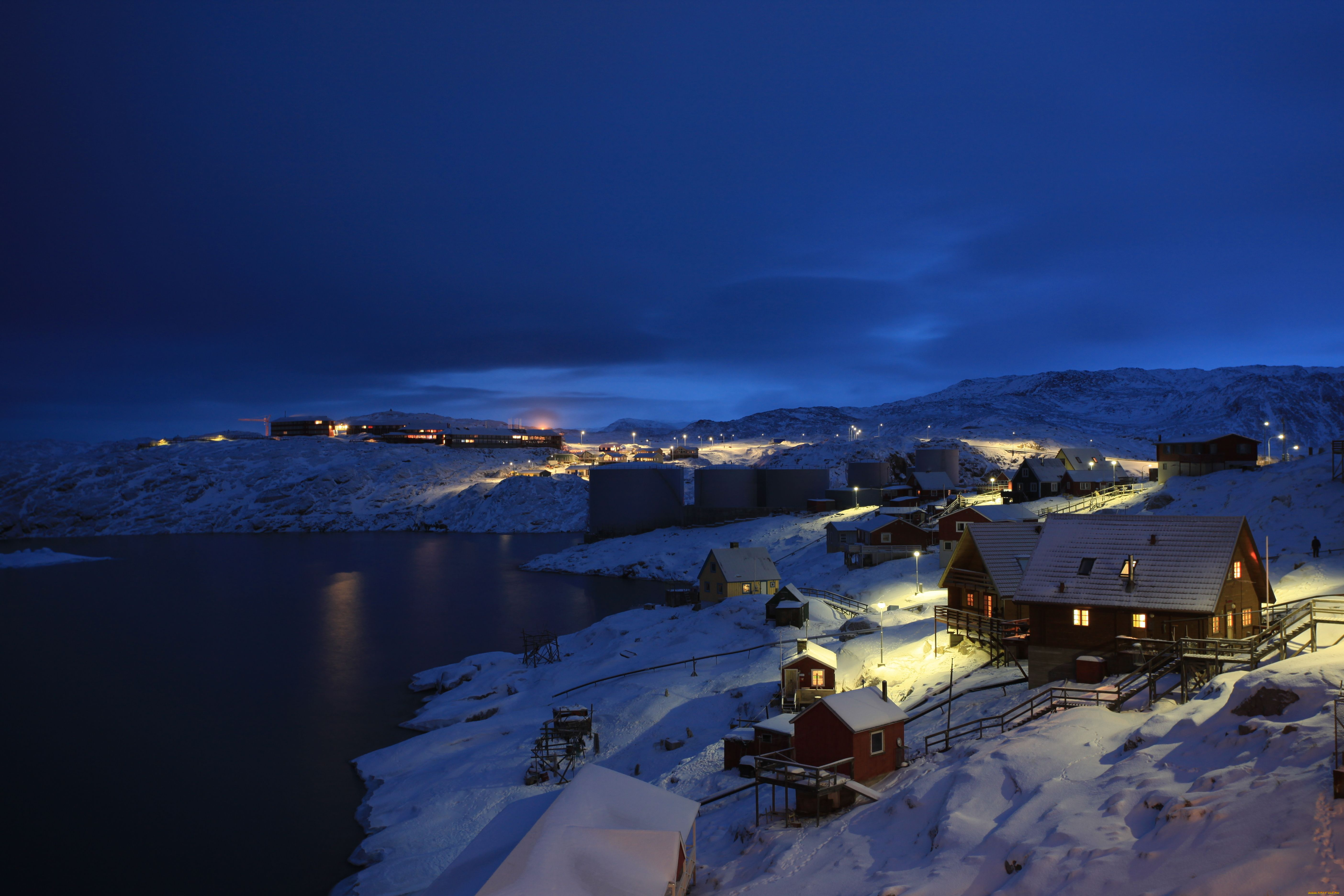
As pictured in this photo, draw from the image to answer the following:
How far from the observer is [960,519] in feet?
140

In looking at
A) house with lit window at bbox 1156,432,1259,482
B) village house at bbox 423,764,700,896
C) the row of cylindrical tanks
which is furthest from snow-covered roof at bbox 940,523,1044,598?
the row of cylindrical tanks

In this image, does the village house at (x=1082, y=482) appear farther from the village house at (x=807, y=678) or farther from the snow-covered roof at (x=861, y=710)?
the snow-covered roof at (x=861, y=710)

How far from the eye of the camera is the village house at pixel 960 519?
42.1 metres

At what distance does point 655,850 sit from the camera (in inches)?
552

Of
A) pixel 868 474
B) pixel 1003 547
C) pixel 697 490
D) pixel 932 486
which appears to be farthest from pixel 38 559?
pixel 1003 547

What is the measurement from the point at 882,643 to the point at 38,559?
104 metres

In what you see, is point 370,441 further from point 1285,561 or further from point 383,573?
point 1285,561

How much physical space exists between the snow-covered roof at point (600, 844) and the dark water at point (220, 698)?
11598mm

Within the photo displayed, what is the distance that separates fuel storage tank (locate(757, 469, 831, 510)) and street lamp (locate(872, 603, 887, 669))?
48.9 metres

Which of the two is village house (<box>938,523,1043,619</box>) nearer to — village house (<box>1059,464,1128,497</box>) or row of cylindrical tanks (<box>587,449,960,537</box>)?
village house (<box>1059,464,1128,497</box>)

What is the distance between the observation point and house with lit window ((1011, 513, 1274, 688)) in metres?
19.6

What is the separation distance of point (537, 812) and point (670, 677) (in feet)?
54.0

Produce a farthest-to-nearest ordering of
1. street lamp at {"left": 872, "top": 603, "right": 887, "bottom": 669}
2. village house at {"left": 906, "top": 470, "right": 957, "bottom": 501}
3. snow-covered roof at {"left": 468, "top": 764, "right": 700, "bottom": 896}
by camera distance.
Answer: village house at {"left": 906, "top": 470, "right": 957, "bottom": 501}, street lamp at {"left": 872, "top": 603, "right": 887, "bottom": 669}, snow-covered roof at {"left": 468, "top": 764, "right": 700, "bottom": 896}

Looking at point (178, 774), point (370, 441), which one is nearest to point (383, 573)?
point (178, 774)
